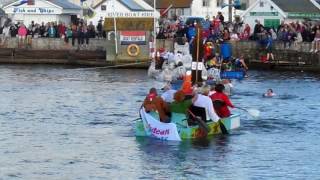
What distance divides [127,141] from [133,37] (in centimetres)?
3309

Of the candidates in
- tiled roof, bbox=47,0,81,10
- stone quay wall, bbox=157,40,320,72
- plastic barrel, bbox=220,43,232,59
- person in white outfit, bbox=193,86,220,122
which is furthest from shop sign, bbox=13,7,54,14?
person in white outfit, bbox=193,86,220,122

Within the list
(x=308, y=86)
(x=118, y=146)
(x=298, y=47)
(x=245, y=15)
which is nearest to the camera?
(x=118, y=146)

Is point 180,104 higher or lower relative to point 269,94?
higher

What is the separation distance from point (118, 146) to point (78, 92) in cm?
1822

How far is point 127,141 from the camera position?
1307 inches

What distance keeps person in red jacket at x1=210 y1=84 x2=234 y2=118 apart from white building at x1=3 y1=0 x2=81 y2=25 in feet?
139

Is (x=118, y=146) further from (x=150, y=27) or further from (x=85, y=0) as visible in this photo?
(x=85, y=0)

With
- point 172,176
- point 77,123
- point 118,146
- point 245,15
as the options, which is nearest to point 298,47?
point 245,15

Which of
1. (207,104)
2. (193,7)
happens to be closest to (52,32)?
(207,104)

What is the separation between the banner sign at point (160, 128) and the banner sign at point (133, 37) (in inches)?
1301

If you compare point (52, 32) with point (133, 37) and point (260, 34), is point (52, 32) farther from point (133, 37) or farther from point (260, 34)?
point (260, 34)

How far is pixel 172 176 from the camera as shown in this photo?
27.4m

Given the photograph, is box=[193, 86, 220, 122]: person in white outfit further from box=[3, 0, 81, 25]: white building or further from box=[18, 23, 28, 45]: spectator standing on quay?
box=[3, 0, 81, 25]: white building

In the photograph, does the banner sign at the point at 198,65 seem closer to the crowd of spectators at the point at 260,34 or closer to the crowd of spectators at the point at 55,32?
the crowd of spectators at the point at 260,34
